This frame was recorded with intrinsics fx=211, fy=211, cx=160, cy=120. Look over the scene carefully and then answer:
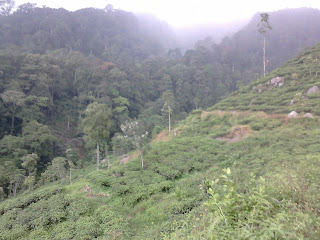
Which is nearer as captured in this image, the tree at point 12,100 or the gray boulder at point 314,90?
the gray boulder at point 314,90

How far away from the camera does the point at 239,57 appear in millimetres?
64938

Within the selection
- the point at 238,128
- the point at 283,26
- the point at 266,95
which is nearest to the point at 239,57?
the point at 283,26

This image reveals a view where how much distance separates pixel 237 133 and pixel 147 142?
6.21 metres

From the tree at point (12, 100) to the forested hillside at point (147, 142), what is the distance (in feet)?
0.49

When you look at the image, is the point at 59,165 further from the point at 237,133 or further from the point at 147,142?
the point at 237,133

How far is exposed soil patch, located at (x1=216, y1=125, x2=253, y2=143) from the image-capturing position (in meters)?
14.1

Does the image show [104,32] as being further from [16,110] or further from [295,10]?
[295,10]

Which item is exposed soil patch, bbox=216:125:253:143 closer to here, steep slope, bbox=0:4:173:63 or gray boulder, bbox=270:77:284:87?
gray boulder, bbox=270:77:284:87

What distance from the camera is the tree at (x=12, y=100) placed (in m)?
25.1

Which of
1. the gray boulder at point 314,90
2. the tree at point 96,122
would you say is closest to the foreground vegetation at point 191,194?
the tree at point 96,122

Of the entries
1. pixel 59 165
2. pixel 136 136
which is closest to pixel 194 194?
pixel 136 136

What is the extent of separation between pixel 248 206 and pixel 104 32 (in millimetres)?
80233

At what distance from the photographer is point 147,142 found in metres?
13.8

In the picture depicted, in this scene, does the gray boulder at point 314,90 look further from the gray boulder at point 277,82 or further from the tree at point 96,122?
the tree at point 96,122
